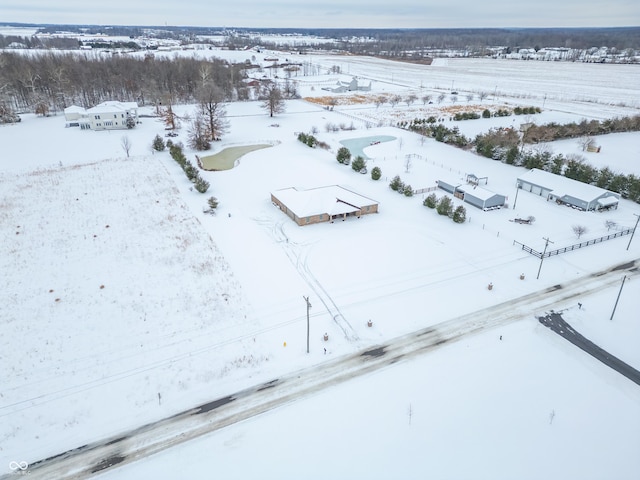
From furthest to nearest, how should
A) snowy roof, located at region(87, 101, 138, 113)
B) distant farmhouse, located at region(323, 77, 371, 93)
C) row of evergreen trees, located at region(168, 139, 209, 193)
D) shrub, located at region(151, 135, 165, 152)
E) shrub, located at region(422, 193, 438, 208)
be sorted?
distant farmhouse, located at region(323, 77, 371, 93) < snowy roof, located at region(87, 101, 138, 113) < shrub, located at region(151, 135, 165, 152) < row of evergreen trees, located at region(168, 139, 209, 193) < shrub, located at region(422, 193, 438, 208)

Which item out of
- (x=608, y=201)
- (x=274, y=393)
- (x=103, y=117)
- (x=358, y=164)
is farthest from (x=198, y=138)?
(x=608, y=201)

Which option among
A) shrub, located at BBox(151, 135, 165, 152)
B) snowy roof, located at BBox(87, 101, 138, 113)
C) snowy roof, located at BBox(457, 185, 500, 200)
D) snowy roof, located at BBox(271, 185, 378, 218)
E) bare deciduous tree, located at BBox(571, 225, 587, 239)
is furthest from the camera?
snowy roof, located at BBox(87, 101, 138, 113)

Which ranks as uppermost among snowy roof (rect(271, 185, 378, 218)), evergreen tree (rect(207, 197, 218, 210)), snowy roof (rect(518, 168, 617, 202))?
snowy roof (rect(518, 168, 617, 202))

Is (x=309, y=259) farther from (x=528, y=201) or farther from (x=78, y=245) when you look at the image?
(x=528, y=201)

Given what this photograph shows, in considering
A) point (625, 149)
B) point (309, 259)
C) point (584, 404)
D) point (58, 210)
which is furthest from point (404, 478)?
point (625, 149)

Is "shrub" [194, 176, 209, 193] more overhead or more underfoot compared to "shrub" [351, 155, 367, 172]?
more underfoot

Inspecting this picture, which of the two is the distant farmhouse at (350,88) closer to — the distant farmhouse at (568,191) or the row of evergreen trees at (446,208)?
the distant farmhouse at (568,191)

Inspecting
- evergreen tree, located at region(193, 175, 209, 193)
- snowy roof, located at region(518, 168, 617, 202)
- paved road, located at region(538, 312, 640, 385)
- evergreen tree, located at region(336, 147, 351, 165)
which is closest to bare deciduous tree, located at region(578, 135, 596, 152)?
A: snowy roof, located at region(518, 168, 617, 202)

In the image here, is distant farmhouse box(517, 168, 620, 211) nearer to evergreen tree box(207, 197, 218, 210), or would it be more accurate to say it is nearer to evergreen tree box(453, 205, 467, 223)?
evergreen tree box(453, 205, 467, 223)
